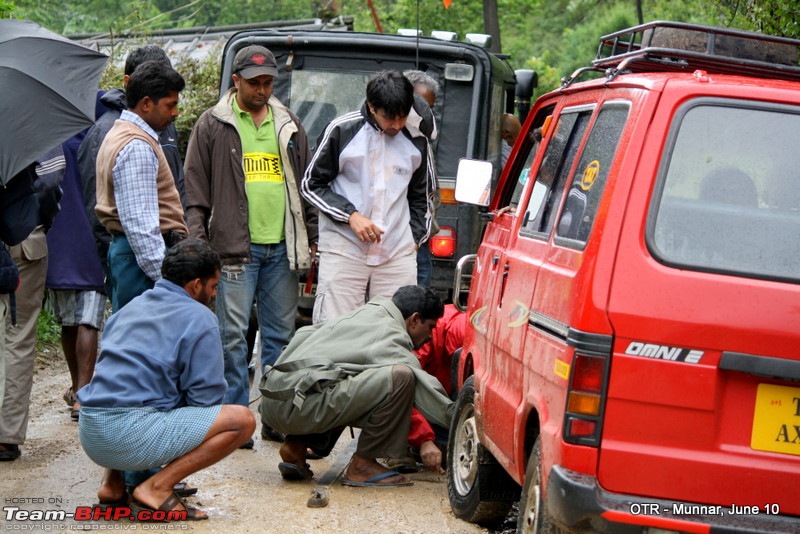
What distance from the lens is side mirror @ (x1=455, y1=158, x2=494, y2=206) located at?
568 cm

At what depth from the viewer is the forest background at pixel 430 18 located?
1128cm

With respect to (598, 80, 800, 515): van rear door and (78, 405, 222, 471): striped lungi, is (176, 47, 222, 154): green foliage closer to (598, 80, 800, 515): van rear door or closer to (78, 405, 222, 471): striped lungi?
(78, 405, 222, 471): striped lungi

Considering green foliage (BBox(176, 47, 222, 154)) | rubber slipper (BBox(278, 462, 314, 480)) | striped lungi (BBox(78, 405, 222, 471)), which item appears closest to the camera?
striped lungi (BBox(78, 405, 222, 471))

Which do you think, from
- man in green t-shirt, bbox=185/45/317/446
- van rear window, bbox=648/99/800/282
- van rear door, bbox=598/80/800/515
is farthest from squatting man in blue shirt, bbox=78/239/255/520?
van rear window, bbox=648/99/800/282

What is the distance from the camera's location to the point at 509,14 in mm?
24500

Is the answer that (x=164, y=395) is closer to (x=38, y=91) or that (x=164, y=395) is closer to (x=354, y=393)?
(x=354, y=393)

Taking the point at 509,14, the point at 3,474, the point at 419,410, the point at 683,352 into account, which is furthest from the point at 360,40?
the point at 509,14

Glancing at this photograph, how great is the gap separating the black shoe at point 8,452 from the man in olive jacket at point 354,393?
1406 mm

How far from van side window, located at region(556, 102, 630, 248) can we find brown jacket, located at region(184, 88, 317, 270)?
2987 millimetres

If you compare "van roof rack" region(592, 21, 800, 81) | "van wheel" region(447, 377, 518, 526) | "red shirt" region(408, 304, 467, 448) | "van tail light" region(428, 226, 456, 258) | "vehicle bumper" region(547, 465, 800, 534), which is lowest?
"van wheel" region(447, 377, 518, 526)

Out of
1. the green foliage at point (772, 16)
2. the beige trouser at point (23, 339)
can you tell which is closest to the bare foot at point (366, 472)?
the beige trouser at point (23, 339)

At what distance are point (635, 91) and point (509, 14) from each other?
21331 mm

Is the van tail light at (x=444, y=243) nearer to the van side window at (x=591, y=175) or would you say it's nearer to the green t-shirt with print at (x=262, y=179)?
the green t-shirt with print at (x=262, y=179)

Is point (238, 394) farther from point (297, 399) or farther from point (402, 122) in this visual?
point (402, 122)
